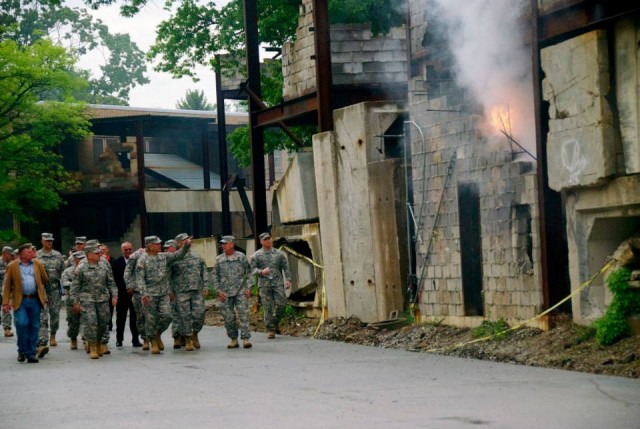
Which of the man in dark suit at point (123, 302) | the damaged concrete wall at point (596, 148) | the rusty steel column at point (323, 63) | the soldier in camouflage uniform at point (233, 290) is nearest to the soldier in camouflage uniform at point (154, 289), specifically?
the man in dark suit at point (123, 302)

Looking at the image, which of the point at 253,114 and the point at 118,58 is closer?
the point at 253,114

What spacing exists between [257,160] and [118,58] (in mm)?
62425

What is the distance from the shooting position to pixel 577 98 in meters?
15.9

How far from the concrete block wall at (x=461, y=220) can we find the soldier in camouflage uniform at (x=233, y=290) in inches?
117

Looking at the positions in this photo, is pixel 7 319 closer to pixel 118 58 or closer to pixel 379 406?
pixel 379 406

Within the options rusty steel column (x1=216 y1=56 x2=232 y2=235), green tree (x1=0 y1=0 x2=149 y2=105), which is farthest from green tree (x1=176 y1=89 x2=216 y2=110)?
rusty steel column (x1=216 y1=56 x2=232 y2=235)

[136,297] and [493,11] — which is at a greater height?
[493,11]

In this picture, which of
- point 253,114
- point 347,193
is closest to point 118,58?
point 253,114

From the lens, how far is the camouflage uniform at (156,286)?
19.4 m

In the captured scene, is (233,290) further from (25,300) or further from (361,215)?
(25,300)

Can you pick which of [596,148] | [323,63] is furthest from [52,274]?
[596,148]

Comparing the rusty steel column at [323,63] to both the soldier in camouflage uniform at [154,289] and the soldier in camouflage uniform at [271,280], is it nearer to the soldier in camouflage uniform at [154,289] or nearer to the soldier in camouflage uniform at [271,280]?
the soldier in camouflage uniform at [271,280]

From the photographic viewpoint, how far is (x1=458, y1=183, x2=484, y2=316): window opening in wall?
742 inches

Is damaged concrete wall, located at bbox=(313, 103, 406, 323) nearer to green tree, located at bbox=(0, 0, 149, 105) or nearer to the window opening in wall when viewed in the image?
the window opening in wall
